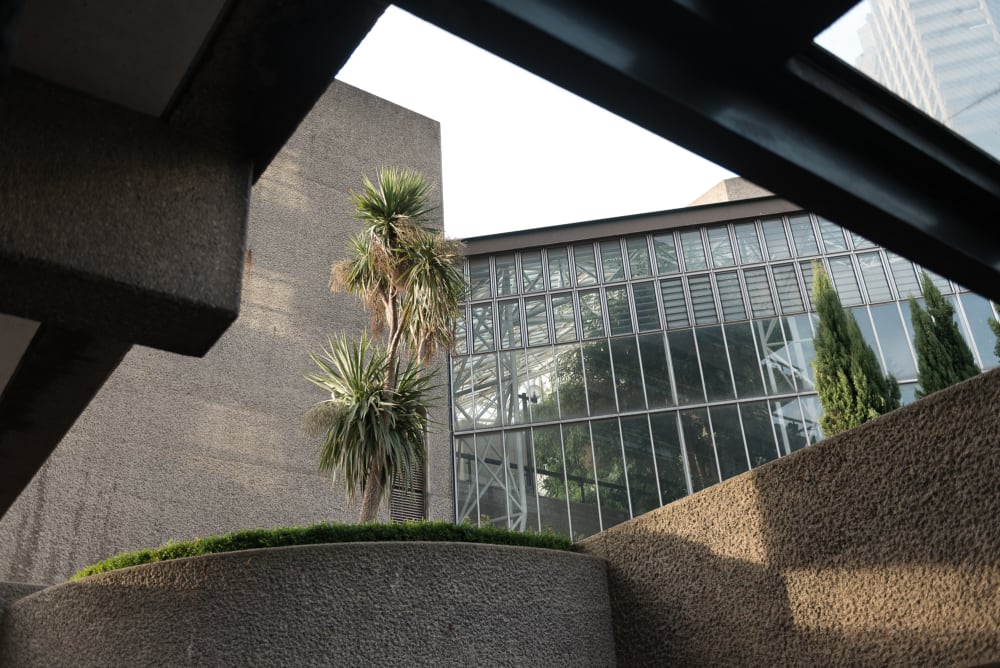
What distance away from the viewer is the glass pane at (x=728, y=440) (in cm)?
1330

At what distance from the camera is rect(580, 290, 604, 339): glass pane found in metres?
14.4

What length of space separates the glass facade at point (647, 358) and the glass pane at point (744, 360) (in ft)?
0.07

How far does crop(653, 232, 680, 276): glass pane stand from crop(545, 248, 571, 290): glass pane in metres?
1.48

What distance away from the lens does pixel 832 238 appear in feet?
48.0

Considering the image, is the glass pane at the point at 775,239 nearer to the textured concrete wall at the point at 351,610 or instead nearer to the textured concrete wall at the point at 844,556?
the textured concrete wall at the point at 844,556

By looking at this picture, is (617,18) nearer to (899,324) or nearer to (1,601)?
(1,601)

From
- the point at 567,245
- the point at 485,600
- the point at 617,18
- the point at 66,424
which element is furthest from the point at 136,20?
the point at 567,245

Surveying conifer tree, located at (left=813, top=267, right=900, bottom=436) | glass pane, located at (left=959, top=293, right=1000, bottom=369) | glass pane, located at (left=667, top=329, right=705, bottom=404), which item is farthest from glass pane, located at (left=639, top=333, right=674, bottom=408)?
glass pane, located at (left=959, top=293, right=1000, bottom=369)

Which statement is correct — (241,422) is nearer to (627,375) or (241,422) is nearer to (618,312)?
(627,375)

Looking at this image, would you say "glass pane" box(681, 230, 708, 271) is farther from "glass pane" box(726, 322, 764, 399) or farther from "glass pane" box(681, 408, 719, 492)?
"glass pane" box(681, 408, 719, 492)

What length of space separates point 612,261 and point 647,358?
1.82 m

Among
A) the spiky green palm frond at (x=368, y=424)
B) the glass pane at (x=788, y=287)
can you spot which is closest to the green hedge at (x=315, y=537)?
the spiky green palm frond at (x=368, y=424)

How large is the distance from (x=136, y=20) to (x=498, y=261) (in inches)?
517

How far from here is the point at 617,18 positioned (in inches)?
82.7
